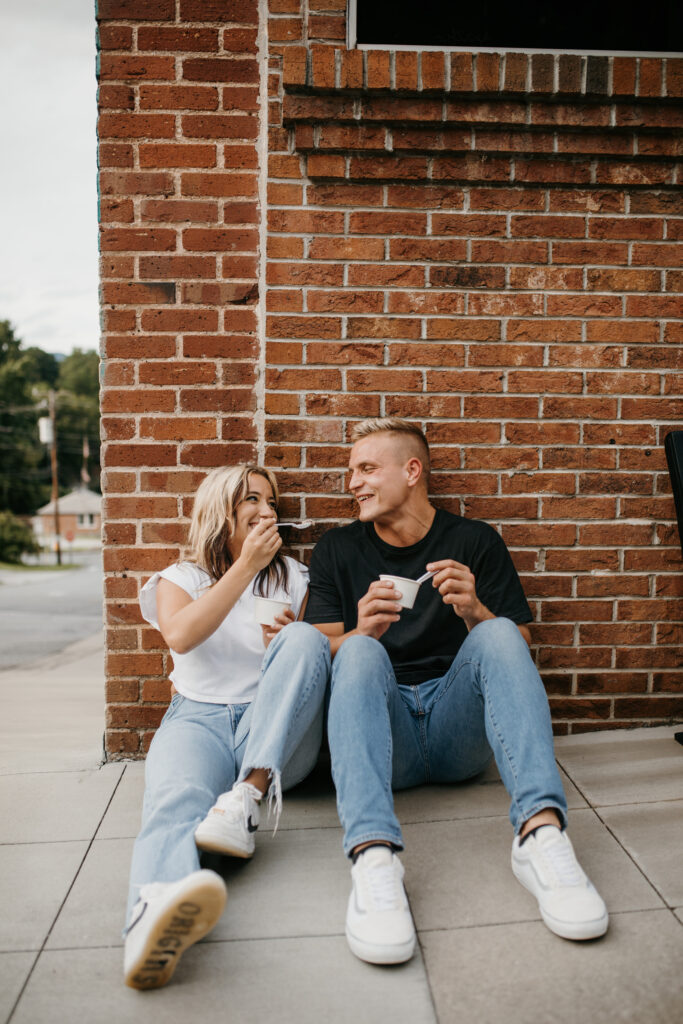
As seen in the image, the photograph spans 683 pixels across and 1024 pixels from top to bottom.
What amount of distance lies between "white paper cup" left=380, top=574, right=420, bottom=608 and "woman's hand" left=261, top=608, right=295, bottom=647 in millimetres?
402

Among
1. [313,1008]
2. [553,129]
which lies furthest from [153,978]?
[553,129]

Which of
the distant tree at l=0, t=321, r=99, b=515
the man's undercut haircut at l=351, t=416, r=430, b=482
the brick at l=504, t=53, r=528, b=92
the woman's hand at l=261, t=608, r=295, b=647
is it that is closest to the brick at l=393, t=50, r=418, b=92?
the brick at l=504, t=53, r=528, b=92

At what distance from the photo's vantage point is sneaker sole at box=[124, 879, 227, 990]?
1.50 metres

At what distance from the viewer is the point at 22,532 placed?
3334 cm

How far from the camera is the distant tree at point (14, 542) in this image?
32.3 meters

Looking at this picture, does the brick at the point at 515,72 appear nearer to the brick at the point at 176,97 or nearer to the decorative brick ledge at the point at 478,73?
the decorative brick ledge at the point at 478,73

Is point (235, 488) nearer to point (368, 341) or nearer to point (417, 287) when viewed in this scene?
point (368, 341)

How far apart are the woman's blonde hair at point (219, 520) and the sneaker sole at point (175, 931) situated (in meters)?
1.12

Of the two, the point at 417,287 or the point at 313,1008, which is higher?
the point at 417,287

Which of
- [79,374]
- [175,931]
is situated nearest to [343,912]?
[175,931]

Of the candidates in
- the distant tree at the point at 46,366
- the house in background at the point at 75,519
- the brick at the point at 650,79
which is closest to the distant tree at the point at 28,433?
the house in background at the point at 75,519

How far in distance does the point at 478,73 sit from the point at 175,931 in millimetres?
2686

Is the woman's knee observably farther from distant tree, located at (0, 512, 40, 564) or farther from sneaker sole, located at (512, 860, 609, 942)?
distant tree, located at (0, 512, 40, 564)

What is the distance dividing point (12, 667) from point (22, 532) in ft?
94.6
